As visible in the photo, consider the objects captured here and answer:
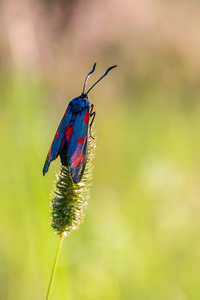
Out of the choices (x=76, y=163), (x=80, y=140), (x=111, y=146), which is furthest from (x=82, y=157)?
(x=111, y=146)

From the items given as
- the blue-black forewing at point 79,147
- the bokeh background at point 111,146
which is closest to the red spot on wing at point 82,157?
the blue-black forewing at point 79,147

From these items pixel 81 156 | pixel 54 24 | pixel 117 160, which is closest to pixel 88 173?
pixel 81 156

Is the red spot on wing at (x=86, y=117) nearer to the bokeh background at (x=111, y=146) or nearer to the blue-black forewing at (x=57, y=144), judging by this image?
the blue-black forewing at (x=57, y=144)

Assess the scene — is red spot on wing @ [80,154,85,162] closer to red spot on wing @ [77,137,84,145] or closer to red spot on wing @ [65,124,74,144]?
red spot on wing @ [77,137,84,145]

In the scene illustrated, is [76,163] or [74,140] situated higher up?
[74,140]

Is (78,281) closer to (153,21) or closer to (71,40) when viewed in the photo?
(71,40)

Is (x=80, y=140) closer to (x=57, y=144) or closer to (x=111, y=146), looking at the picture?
(x=57, y=144)
